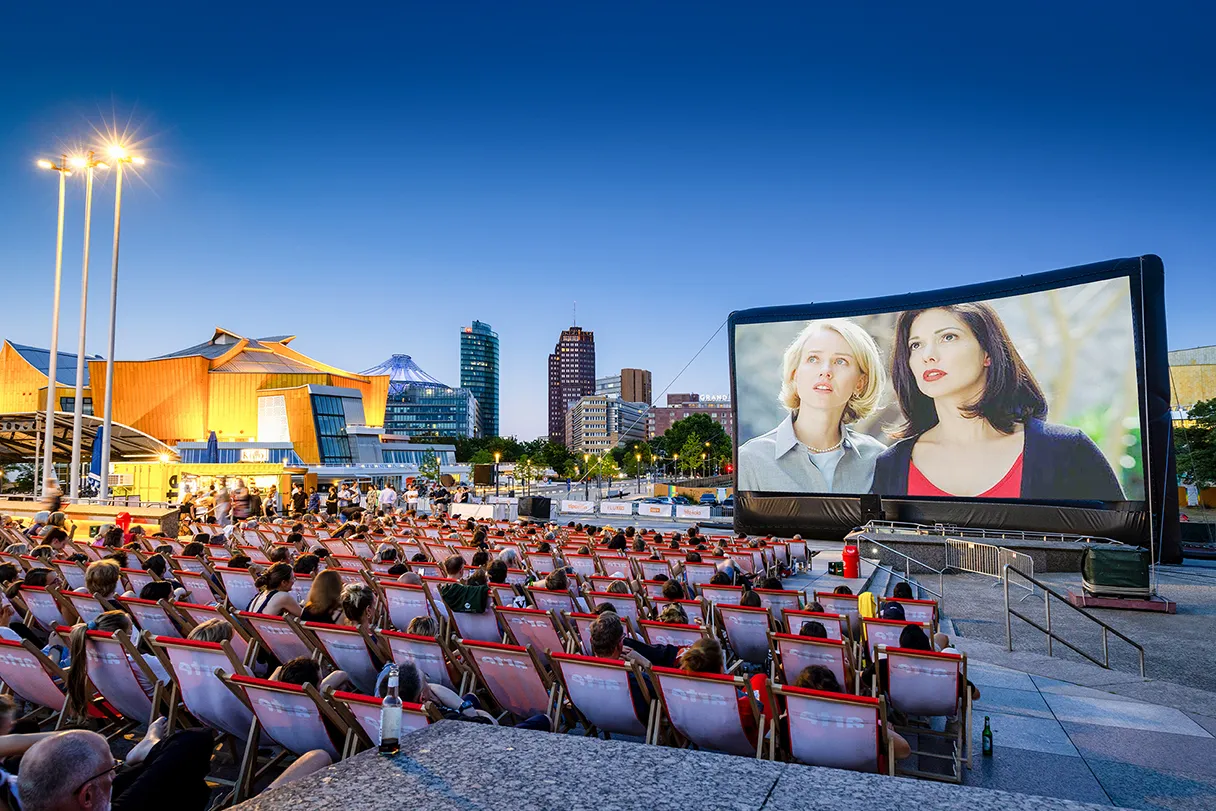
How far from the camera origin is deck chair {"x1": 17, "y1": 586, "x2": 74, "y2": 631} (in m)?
6.39

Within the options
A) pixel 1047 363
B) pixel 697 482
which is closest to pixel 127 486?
pixel 1047 363

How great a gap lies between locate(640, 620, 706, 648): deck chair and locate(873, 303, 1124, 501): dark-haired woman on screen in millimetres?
19798

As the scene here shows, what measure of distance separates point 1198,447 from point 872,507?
42872 millimetres

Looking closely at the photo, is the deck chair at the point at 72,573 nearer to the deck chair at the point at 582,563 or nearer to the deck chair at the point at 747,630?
the deck chair at the point at 582,563

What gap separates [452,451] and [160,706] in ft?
279

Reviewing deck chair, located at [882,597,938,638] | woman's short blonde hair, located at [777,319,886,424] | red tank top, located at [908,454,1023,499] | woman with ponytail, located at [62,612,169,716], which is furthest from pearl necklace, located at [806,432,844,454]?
woman with ponytail, located at [62,612,169,716]

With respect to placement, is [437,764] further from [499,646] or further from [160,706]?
[160,706]

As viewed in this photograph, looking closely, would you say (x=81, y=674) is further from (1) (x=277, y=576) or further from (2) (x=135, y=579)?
(2) (x=135, y=579)

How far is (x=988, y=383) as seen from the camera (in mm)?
22500

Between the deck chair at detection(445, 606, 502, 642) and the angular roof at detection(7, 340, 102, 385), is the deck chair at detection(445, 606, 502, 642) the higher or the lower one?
the lower one

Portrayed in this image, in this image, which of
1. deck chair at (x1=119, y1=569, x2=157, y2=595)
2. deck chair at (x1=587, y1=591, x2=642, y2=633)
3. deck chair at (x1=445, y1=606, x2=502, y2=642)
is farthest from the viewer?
deck chair at (x1=119, y1=569, x2=157, y2=595)

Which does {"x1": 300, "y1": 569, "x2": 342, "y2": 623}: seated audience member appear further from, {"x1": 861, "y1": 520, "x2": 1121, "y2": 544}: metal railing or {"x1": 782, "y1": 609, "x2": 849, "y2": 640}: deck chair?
{"x1": 861, "y1": 520, "x2": 1121, "y2": 544}: metal railing

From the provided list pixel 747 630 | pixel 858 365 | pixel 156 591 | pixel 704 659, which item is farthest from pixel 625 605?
pixel 858 365

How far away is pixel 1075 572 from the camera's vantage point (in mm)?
20141
